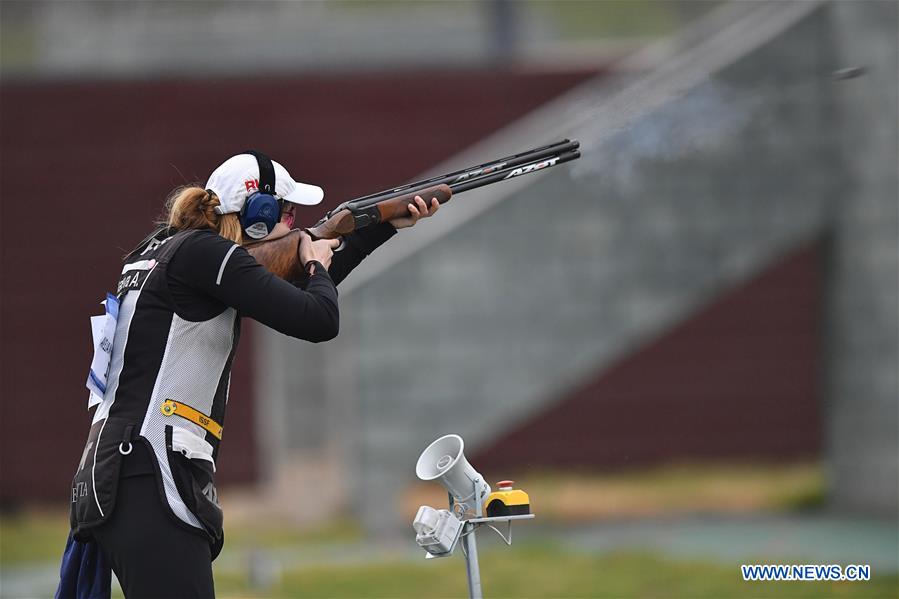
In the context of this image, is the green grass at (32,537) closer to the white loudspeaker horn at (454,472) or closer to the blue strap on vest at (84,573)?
the blue strap on vest at (84,573)

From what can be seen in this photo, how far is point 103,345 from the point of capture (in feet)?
12.6

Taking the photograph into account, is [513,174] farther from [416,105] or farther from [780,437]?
[780,437]

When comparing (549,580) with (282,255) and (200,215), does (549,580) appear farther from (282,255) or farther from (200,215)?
(200,215)

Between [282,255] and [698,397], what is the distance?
27.2 ft

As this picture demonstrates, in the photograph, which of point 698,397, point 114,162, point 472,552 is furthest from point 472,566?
point 114,162

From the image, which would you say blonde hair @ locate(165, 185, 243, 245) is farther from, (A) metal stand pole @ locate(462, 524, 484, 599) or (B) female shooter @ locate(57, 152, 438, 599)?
(A) metal stand pole @ locate(462, 524, 484, 599)

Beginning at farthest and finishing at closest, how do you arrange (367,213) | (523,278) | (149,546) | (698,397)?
(698,397)
(523,278)
(367,213)
(149,546)

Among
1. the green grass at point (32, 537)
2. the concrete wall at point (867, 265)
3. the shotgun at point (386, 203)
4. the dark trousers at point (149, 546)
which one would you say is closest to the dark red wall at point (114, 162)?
the green grass at point (32, 537)

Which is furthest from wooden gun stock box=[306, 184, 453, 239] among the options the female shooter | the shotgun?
the female shooter

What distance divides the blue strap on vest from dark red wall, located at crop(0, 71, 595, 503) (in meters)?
7.17

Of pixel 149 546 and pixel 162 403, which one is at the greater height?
pixel 162 403

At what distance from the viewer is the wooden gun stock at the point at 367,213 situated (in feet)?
14.6

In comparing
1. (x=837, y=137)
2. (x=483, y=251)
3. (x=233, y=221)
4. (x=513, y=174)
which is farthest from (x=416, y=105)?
(x=233, y=221)

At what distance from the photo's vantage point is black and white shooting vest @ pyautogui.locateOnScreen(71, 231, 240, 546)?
373cm
